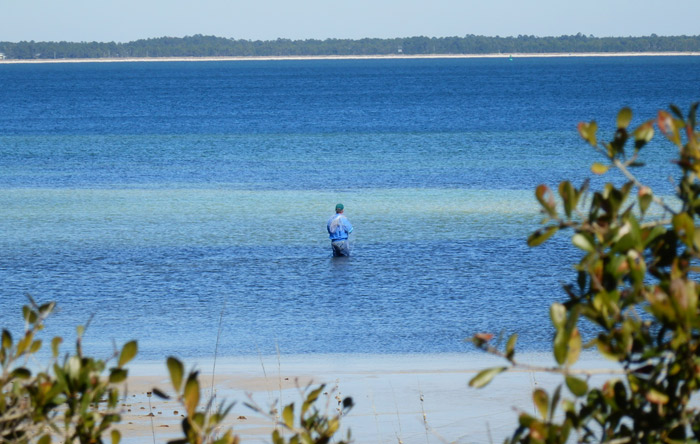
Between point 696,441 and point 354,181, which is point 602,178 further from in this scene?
point 696,441

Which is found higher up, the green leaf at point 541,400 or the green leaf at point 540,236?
the green leaf at point 540,236

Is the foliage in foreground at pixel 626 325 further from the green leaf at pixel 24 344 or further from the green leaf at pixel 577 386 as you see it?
the green leaf at pixel 24 344

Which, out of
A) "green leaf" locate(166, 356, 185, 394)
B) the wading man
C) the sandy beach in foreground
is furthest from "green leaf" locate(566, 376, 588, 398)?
the wading man

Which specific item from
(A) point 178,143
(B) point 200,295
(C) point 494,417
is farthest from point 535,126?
(C) point 494,417

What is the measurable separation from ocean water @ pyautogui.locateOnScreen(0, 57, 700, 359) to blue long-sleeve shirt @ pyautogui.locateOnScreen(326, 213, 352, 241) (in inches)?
26.5

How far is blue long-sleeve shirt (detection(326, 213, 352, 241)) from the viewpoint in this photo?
740 inches

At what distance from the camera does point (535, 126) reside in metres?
59.0

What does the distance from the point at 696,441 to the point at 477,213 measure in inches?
930

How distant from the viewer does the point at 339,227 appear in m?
19.2

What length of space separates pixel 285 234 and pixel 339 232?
13.8 feet

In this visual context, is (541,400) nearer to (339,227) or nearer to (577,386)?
(577,386)

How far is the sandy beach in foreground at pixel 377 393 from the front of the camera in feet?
30.9

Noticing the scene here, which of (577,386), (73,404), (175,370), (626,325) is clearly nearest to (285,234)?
(73,404)

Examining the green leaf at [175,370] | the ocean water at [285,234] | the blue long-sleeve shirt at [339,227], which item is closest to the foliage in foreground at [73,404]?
the green leaf at [175,370]
